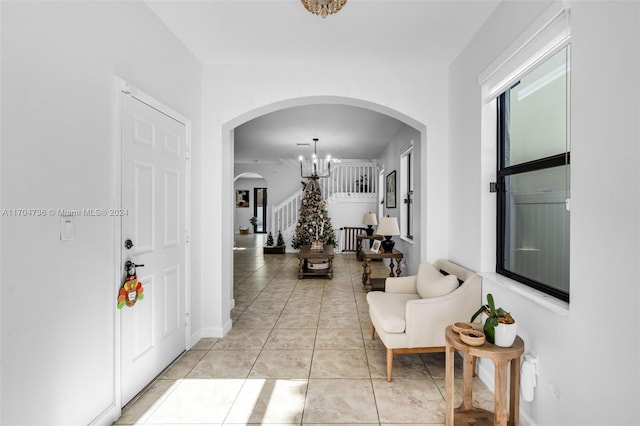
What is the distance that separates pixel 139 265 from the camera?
7.53 ft

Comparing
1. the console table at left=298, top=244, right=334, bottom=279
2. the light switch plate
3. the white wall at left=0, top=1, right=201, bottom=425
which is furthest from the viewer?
the console table at left=298, top=244, right=334, bottom=279

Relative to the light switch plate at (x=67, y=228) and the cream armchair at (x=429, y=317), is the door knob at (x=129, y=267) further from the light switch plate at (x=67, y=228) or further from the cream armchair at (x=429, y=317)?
the cream armchair at (x=429, y=317)

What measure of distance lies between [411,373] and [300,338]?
1.19 m

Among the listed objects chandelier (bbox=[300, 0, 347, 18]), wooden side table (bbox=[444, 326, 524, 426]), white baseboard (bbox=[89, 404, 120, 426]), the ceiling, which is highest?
the ceiling

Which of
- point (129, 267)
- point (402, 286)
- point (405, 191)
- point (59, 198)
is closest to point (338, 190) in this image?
point (405, 191)

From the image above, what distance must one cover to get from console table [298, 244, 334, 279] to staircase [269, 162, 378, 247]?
3306mm

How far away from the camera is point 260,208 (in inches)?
635

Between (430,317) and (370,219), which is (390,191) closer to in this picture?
(370,219)

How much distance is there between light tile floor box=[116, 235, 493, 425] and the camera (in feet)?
6.95

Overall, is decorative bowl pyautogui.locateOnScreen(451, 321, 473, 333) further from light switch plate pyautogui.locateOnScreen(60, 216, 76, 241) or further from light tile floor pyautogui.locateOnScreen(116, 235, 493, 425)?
light switch plate pyautogui.locateOnScreen(60, 216, 76, 241)

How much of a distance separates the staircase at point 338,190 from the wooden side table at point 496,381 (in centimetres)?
771

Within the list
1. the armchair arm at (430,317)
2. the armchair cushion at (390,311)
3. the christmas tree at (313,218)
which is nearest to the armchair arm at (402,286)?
the armchair cushion at (390,311)

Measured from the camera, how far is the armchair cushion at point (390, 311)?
2.54 m

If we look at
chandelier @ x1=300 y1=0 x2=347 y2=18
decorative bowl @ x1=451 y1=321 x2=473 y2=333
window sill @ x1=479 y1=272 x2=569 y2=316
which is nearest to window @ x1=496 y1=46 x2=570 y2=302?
window sill @ x1=479 y1=272 x2=569 y2=316
